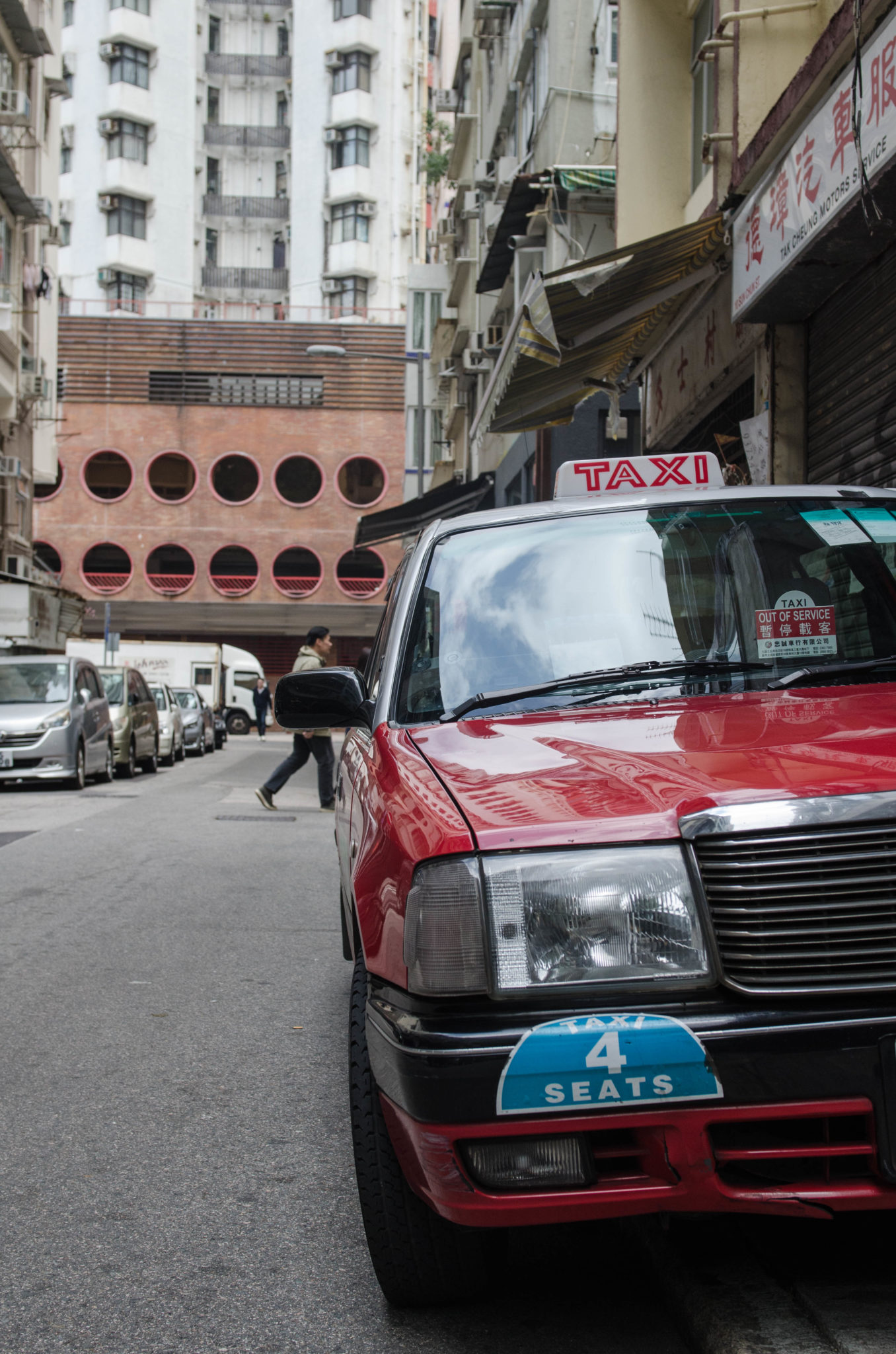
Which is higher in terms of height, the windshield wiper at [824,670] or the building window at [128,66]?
the building window at [128,66]

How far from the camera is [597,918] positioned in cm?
232

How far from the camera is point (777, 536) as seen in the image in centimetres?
382

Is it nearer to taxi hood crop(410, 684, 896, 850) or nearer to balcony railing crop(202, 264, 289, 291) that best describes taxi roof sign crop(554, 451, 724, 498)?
taxi hood crop(410, 684, 896, 850)

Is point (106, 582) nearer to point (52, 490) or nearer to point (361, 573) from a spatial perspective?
point (52, 490)

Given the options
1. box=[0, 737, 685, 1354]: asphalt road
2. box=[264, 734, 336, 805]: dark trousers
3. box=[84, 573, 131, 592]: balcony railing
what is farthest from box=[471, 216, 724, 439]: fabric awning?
Answer: box=[84, 573, 131, 592]: balcony railing

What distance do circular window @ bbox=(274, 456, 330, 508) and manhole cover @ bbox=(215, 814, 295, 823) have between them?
4000cm

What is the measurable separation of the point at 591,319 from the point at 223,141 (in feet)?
177

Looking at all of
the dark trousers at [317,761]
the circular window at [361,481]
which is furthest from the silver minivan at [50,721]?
the circular window at [361,481]

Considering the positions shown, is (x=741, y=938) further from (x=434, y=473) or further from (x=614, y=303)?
(x=434, y=473)

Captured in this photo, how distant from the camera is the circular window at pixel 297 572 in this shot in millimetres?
52781

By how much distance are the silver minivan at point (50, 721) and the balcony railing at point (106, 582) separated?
34.2 meters

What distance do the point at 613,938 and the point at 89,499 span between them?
52729mm

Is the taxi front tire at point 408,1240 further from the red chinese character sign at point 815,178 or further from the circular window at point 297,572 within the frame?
the circular window at point 297,572

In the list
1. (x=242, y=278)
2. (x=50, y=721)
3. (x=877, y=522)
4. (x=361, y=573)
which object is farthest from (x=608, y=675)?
(x=242, y=278)
